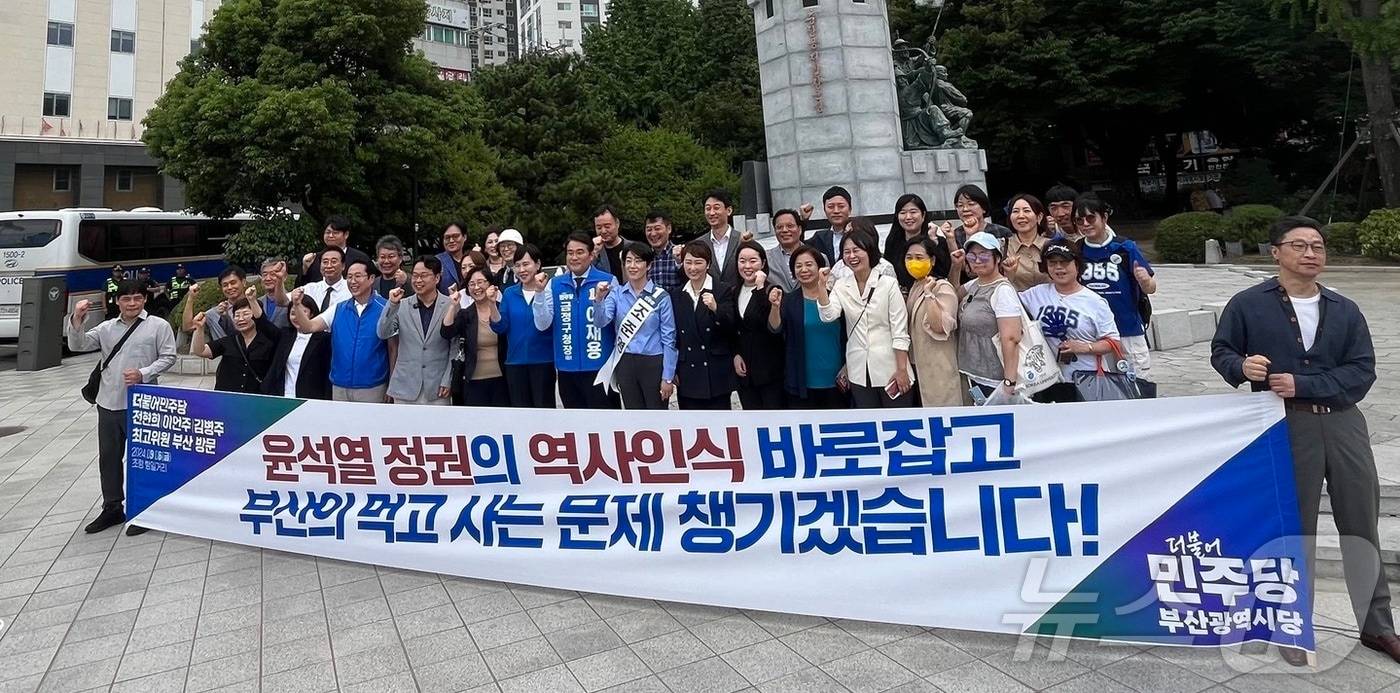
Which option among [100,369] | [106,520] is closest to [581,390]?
[100,369]

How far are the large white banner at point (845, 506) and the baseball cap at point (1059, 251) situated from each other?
107 centimetres

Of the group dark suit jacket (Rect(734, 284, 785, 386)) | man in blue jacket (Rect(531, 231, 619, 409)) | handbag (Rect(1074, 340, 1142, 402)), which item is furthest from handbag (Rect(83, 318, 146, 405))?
handbag (Rect(1074, 340, 1142, 402))

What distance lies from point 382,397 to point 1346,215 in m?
26.8

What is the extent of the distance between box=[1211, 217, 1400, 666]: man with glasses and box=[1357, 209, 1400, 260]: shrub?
675 inches

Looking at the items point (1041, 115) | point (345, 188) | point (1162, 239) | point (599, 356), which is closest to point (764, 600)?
point (599, 356)

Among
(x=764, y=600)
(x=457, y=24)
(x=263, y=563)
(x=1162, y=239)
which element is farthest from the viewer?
(x=457, y=24)

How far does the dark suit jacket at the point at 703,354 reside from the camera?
15.6 feet

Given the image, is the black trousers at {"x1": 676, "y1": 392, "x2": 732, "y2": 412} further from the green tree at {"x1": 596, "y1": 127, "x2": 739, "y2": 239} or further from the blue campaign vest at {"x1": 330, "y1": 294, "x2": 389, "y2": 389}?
the green tree at {"x1": 596, "y1": 127, "x2": 739, "y2": 239}

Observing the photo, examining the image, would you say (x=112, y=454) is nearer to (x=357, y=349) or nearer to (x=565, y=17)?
(x=357, y=349)

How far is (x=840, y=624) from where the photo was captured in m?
3.37

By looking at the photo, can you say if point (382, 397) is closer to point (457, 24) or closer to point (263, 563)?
point (263, 563)

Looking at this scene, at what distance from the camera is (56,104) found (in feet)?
93.1

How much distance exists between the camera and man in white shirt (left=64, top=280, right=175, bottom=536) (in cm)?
516

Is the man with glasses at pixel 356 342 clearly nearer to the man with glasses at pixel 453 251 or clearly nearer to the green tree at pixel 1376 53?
the man with glasses at pixel 453 251
